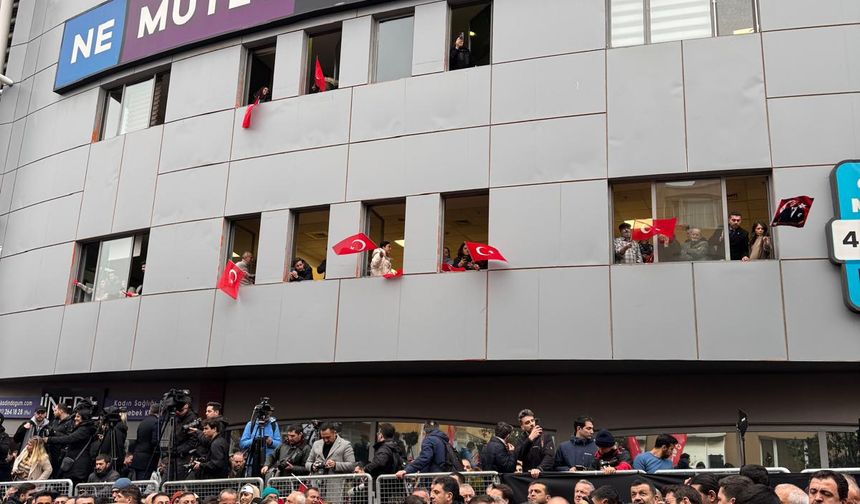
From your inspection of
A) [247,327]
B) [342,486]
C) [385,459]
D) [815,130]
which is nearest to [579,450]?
[385,459]

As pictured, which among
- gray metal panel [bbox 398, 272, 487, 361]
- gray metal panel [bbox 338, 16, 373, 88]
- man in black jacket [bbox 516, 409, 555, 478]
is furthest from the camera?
gray metal panel [bbox 338, 16, 373, 88]

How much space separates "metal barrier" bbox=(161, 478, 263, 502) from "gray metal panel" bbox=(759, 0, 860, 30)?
1180 centimetres

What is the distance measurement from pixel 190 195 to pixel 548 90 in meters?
8.51

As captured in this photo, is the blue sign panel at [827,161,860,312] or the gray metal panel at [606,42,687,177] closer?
the blue sign panel at [827,161,860,312]

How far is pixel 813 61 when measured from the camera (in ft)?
48.7

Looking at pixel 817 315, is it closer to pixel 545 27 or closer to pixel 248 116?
pixel 545 27

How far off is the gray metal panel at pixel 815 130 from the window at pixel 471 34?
5.90m

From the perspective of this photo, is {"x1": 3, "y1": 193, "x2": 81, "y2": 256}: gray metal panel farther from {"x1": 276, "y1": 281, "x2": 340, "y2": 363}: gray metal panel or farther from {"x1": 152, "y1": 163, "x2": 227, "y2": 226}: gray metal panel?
{"x1": 276, "y1": 281, "x2": 340, "y2": 363}: gray metal panel

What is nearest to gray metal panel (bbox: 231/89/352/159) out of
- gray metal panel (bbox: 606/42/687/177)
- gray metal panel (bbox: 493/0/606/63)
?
gray metal panel (bbox: 493/0/606/63)

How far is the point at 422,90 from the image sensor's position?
1742 centimetres

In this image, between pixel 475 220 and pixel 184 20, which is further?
pixel 184 20

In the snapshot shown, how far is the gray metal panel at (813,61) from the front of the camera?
48.1ft

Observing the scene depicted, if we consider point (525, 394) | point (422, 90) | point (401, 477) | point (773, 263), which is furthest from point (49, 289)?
point (773, 263)

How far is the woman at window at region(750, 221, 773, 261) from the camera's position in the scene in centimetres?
1438
